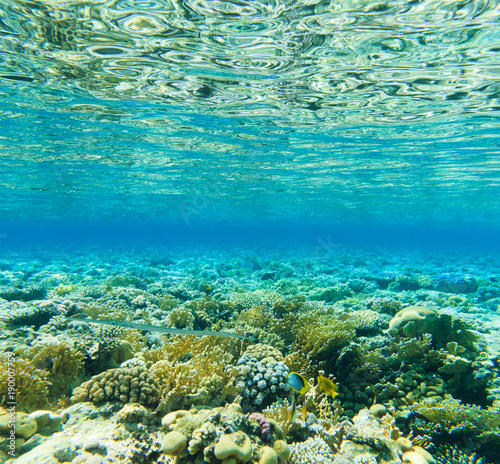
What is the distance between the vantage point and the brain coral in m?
4.57

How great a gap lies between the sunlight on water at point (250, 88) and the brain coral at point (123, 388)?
818 cm

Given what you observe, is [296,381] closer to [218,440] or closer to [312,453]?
[312,453]

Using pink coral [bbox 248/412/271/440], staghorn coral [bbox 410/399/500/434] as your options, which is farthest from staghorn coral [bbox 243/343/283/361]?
staghorn coral [bbox 410/399/500/434]

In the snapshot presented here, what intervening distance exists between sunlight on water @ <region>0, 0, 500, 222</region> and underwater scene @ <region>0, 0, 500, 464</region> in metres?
0.08

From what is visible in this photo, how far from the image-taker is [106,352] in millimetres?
5973

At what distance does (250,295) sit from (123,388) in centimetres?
752

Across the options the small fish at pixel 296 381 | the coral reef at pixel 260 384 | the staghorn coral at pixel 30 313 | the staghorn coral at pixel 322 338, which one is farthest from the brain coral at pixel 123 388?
the staghorn coral at pixel 30 313

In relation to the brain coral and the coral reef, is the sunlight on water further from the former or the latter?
the coral reef

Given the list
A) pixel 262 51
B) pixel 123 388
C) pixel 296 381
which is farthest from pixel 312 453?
pixel 262 51

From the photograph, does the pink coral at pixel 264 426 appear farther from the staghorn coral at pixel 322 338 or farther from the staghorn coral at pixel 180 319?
the staghorn coral at pixel 180 319

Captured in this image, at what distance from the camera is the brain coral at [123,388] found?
457cm

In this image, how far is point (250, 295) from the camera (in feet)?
38.9

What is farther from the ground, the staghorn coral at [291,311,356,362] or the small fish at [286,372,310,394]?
the small fish at [286,372,310,394]

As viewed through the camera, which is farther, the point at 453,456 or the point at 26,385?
the point at 26,385
